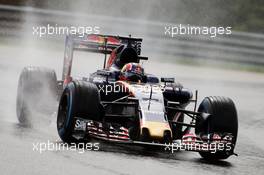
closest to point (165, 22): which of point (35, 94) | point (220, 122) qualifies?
point (35, 94)

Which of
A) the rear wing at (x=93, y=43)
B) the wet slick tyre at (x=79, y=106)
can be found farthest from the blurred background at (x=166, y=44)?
the wet slick tyre at (x=79, y=106)

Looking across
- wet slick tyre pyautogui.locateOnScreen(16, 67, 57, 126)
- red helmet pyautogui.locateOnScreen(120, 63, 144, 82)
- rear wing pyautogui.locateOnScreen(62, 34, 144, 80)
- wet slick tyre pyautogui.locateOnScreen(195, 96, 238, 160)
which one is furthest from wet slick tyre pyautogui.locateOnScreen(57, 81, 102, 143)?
rear wing pyautogui.locateOnScreen(62, 34, 144, 80)

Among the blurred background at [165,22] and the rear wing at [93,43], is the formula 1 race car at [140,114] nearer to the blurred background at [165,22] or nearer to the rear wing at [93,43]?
the rear wing at [93,43]

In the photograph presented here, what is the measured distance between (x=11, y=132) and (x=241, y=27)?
1557 cm

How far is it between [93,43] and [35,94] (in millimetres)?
1718

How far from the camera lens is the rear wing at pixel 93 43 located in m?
14.8

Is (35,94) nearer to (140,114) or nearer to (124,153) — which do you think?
(140,114)

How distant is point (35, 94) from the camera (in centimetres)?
1393

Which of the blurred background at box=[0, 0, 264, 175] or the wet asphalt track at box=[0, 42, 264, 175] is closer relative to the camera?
the wet asphalt track at box=[0, 42, 264, 175]

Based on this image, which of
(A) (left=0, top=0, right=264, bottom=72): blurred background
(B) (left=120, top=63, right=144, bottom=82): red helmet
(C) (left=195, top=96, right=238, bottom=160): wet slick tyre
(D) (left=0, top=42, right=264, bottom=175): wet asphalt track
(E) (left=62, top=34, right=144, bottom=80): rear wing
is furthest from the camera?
(A) (left=0, top=0, right=264, bottom=72): blurred background

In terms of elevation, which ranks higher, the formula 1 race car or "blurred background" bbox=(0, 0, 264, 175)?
"blurred background" bbox=(0, 0, 264, 175)

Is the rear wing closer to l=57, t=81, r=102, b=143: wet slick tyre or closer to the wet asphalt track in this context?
the wet asphalt track

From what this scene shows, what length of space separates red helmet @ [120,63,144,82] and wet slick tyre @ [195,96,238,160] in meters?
1.52

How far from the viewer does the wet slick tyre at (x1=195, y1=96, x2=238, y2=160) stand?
11508mm
